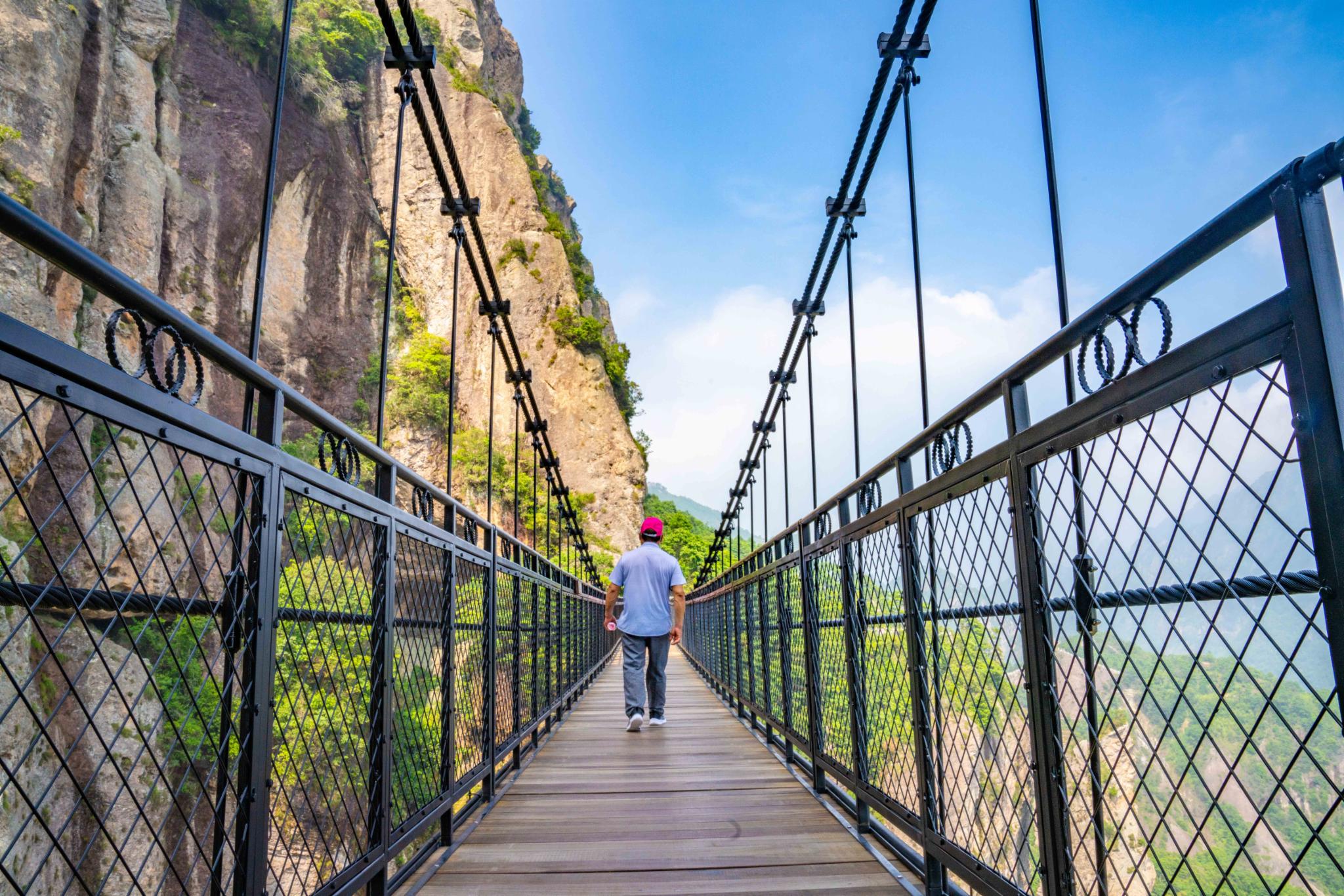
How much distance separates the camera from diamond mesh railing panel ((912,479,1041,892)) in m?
1.29

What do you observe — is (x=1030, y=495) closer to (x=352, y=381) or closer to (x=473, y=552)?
(x=473, y=552)

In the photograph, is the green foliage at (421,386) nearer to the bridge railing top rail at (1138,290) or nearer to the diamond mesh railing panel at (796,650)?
the diamond mesh railing panel at (796,650)

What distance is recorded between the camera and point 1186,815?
2.85 ft

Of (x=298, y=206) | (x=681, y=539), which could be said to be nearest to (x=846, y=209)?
(x=298, y=206)

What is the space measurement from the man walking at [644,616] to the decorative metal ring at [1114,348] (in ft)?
10.3

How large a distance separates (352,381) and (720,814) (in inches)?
785

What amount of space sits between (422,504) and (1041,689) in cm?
145

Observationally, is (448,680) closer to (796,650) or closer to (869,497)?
(869,497)

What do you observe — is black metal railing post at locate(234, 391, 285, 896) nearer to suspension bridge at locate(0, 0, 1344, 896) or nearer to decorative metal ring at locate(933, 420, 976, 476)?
suspension bridge at locate(0, 0, 1344, 896)

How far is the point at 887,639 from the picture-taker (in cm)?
192

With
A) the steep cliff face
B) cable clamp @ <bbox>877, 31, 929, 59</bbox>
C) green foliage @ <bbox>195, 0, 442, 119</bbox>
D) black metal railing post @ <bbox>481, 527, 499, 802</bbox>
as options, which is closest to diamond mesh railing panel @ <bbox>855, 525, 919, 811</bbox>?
black metal railing post @ <bbox>481, 527, 499, 802</bbox>

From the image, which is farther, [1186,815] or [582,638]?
[582,638]

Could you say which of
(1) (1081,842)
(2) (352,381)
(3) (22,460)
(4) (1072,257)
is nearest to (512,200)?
(2) (352,381)

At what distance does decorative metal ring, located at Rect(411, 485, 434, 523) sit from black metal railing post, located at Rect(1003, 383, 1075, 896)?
1333mm
